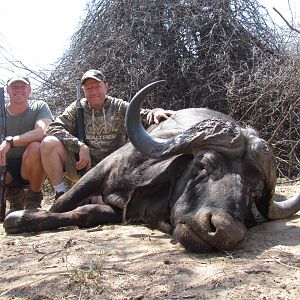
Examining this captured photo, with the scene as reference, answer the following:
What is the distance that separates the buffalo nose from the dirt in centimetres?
8

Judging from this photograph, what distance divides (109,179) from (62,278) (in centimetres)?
218

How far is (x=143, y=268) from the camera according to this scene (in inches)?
117

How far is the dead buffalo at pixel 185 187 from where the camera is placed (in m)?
3.31

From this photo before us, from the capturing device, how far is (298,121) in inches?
292

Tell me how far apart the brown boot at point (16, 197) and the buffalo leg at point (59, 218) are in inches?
73.8

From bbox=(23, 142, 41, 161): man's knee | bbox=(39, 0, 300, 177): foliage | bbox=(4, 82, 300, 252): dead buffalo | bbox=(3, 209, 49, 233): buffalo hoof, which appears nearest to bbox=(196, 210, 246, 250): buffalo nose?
bbox=(4, 82, 300, 252): dead buffalo

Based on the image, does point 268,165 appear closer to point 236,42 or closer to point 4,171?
point 4,171

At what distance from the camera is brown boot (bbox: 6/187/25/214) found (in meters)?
6.31

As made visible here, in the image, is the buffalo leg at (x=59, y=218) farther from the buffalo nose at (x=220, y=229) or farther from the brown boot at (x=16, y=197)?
the brown boot at (x=16, y=197)

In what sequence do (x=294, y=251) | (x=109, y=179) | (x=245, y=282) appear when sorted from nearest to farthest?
(x=245, y=282) → (x=294, y=251) → (x=109, y=179)

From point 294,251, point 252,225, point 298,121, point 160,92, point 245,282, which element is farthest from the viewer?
point 160,92

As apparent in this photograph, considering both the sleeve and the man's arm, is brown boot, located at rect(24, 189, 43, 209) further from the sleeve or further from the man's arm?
the sleeve

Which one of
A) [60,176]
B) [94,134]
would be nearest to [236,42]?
[94,134]

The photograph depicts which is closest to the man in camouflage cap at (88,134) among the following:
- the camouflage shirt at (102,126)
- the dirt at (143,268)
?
the camouflage shirt at (102,126)
